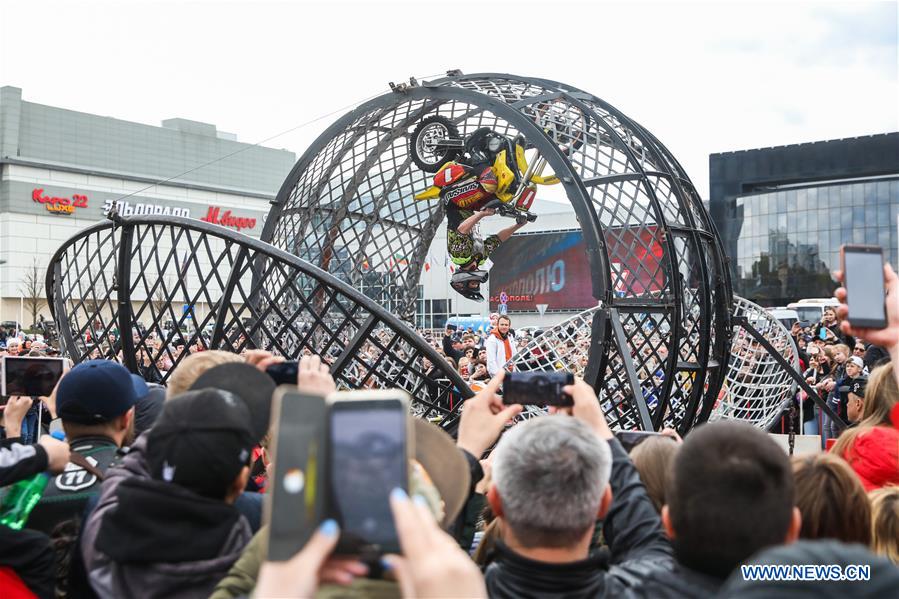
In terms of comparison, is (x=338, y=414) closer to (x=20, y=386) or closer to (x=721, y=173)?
(x=20, y=386)

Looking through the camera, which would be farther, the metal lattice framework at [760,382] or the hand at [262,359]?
the metal lattice framework at [760,382]

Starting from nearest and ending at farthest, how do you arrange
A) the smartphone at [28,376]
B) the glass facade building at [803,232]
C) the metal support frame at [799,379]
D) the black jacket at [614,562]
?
the black jacket at [614,562] < the smartphone at [28,376] < the metal support frame at [799,379] < the glass facade building at [803,232]

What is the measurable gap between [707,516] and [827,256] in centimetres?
5385

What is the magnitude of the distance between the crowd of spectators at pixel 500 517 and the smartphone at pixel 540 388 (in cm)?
6

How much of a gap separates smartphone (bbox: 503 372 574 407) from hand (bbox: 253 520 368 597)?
1164 millimetres

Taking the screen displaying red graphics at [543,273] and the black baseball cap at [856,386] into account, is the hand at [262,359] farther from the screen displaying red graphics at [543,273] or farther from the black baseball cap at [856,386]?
the screen displaying red graphics at [543,273]

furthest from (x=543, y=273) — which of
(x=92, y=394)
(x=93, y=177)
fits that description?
(x=92, y=394)

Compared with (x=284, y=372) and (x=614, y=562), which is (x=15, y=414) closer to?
(x=284, y=372)

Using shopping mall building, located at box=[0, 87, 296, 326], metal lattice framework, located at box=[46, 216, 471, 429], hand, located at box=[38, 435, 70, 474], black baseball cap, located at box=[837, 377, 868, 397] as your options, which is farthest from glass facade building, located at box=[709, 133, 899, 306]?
hand, located at box=[38, 435, 70, 474]

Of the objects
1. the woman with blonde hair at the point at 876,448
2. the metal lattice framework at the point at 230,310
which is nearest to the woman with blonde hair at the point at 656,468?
the woman with blonde hair at the point at 876,448

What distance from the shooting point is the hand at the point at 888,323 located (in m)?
1.95

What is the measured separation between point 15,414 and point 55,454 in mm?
1016

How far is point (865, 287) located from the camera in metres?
1.97

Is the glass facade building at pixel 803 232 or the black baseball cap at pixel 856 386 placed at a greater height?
the glass facade building at pixel 803 232
